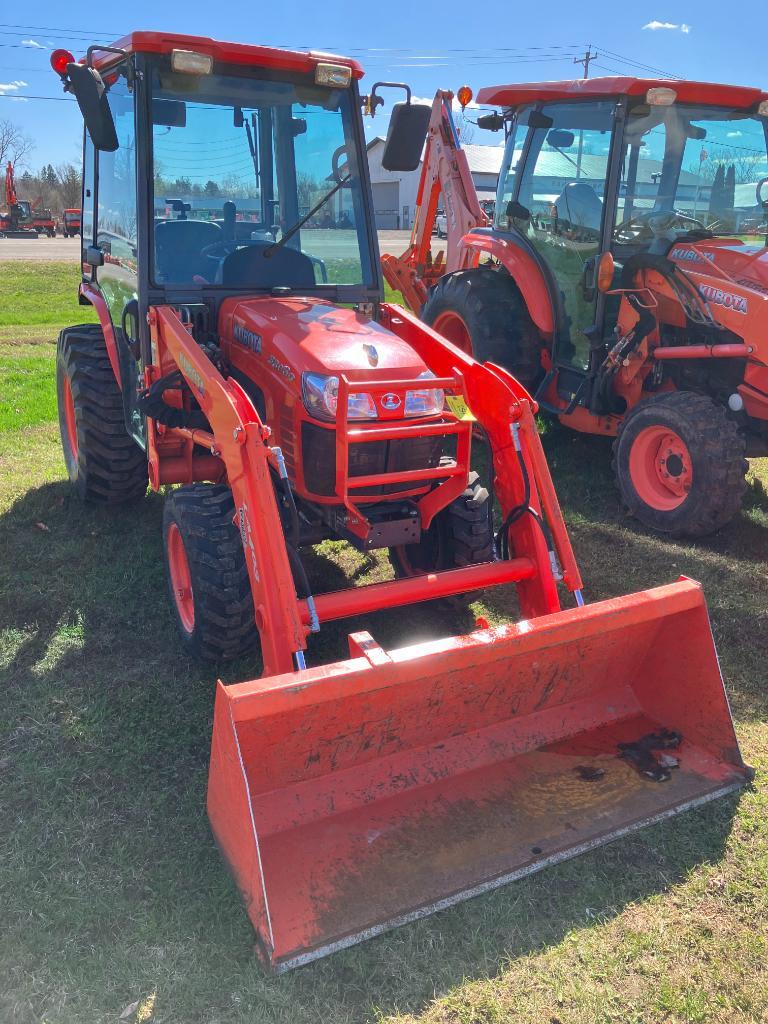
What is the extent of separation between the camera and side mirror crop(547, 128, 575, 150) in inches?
234

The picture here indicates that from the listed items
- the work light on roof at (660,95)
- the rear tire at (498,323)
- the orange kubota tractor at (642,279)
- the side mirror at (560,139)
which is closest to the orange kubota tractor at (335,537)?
the orange kubota tractor at (642,279)

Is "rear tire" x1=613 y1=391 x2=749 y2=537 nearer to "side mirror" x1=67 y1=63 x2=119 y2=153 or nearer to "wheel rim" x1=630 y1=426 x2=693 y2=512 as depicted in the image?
"wheel rim" x1=630 y1=426 x2=693 y2=512

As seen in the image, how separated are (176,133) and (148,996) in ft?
11.3

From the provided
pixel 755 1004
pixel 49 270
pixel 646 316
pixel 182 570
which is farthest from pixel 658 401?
pixel 49 270

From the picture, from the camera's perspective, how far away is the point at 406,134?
379cm

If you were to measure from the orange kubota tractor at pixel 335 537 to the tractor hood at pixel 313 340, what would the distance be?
0.05 feet

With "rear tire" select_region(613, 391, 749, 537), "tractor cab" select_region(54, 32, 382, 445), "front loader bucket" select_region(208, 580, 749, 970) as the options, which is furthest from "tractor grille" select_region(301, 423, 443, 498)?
"rear tire" select_region(613, 391, 749, 537)

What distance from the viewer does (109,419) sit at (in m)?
4.93

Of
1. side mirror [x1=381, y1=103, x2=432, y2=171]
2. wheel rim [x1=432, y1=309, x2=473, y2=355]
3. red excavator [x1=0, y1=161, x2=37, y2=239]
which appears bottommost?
red excavator [x1=0, y1=161, x2=37, y2=239]

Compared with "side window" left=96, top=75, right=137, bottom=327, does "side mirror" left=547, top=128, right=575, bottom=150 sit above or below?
above

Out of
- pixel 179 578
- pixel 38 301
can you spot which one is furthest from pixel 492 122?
pixel 38 301

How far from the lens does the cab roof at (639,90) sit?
5352 millimetres

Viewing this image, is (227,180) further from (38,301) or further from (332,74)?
(38,301)

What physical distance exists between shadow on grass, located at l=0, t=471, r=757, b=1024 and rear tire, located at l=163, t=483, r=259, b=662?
25 centimetres
